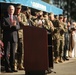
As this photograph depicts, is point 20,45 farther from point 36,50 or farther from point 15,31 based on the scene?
point 36,50

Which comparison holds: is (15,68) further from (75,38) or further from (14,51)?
(75,38)

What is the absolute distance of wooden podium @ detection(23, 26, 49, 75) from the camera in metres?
10.1

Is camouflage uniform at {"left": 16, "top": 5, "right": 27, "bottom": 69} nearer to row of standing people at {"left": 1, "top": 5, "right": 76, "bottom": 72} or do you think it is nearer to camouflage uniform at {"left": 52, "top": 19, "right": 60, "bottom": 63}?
row of standing people at {"left": 1, "top": 5, "right": 76, "bottom": 72}

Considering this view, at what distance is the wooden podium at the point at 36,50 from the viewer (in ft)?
33.1

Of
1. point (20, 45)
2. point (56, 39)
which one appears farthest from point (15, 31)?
point (56, 39)

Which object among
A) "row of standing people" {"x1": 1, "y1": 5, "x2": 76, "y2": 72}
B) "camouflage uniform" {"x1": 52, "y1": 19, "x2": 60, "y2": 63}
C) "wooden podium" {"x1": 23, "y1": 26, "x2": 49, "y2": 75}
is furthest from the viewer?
"camouflage uniform" {"x1": 52, "y1": 19, "x2": 60, "y2": 63}

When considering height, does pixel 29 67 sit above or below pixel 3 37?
below

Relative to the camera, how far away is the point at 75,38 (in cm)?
1814

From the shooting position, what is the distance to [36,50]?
33.3ft

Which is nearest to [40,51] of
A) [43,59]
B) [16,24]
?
[43,59]

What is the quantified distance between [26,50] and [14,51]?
54.4 inches

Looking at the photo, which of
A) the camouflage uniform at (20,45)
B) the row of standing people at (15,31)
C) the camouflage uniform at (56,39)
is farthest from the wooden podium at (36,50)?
the camouflage uniform at (56,39)

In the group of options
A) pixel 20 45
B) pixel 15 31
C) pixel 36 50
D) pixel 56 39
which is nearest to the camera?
pixel 36 50

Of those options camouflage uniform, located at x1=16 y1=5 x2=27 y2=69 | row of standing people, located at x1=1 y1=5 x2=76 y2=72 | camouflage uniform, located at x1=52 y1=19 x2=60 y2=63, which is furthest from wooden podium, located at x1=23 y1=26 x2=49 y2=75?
camouflage uniform, located at x1=52 y1=19 x2=60 y2=63
